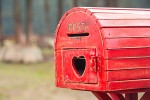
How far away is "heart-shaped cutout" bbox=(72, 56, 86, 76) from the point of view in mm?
4738

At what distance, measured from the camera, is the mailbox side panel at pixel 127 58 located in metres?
4.29

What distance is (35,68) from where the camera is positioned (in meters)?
15.2

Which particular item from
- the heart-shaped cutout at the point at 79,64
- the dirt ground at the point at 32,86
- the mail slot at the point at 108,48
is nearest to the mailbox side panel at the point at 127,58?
the mail slot at the point at 108,48

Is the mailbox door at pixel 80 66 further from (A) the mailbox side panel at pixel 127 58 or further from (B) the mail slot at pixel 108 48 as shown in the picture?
(A) the mailbox side panel at pixel 127 58

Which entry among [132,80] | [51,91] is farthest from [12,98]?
[132,80]

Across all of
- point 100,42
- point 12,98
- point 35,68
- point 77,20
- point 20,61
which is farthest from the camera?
point 20,61

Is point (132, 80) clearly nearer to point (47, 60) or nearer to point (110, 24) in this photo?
point (110, 24)

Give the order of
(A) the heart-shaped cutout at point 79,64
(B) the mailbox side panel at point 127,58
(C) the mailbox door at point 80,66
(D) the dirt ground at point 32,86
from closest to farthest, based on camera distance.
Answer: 1. (B) the mailbox side panel at point 127,58
2. (C) the mailbox door at point 80,66
3. (A) the heart-shaped cutout at point 79,64
4. (D) the dirt ground at point 32,86

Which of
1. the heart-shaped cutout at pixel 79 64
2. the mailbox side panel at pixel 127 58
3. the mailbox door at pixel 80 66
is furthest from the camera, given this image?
the heart-shaped cutout at pixel 79 64

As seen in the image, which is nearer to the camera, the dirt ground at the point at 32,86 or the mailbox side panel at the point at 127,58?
the mailbox side panel at the point at 127,58

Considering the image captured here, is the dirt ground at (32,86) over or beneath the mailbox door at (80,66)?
over

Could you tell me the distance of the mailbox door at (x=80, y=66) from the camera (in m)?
4.41

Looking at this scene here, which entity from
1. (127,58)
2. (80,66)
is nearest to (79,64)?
(80,66)

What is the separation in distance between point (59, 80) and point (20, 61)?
12.3 metres
